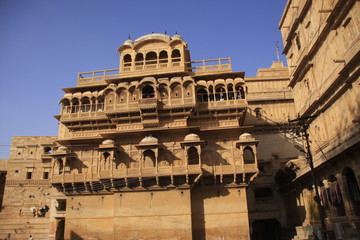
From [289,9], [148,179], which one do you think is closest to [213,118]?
[148,179]

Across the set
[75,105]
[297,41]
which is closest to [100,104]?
[75,105]

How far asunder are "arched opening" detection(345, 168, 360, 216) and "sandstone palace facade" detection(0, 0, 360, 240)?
6 cm

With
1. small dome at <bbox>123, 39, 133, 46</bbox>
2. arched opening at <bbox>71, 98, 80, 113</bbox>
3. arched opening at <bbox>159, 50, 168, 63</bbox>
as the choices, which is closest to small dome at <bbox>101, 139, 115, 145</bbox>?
arched opening at <bbox>71, 98, 80, 113</bbox>

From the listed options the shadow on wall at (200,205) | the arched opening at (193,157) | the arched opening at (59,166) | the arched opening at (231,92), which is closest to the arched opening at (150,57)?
the arched opening at (231,92)

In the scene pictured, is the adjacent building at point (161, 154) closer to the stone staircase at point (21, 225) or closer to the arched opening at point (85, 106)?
the arched opening at point (85, 106)

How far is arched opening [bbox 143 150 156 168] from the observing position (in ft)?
81.7

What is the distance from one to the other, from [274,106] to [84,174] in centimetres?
2165

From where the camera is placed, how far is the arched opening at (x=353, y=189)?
17359 mm

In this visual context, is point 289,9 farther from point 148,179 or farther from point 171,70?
point 148,179

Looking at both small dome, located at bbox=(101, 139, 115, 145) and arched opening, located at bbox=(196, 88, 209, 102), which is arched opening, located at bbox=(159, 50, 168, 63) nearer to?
arched opening, located at bbox=(196, 88, 209, 102)

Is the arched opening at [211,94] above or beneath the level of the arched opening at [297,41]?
beneath

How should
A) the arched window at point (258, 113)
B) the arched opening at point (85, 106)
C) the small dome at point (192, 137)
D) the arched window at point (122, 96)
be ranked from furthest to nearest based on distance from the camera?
the arched window at point (258, 113) → the arched opening at point (85, 106) → the arched window at point (122, 96) → the small dome at point (192, 137)

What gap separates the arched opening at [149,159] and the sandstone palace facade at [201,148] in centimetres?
8

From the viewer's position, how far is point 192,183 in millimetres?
23484
